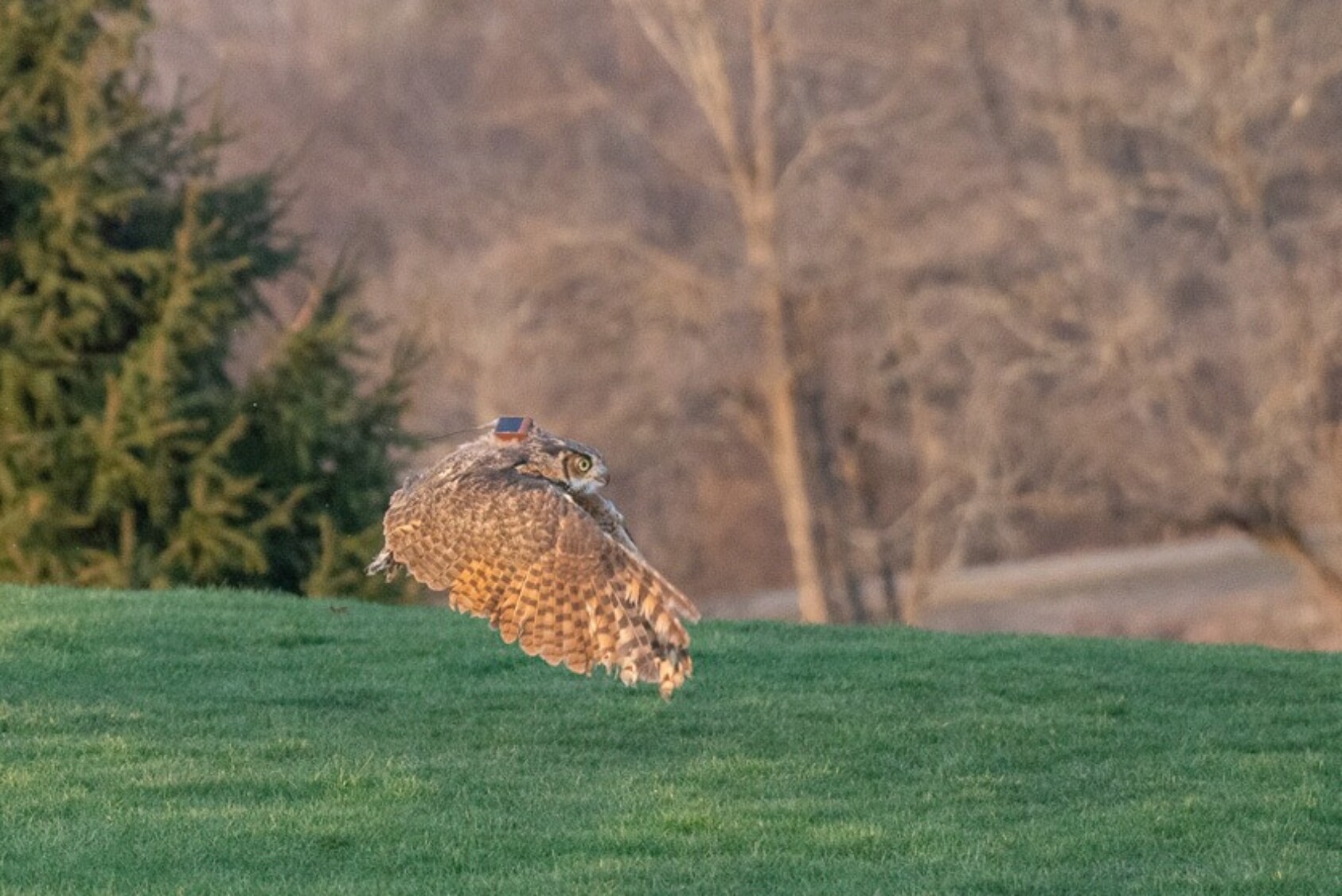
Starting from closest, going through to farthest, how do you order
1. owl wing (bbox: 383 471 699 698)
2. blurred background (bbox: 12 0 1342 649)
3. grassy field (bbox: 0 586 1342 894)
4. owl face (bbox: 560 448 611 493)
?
owl wing (bbox: 383 471 699 698), owl face (bbox: 560 448 611 493), grassy field (bbox: 0 586 1342 894), blurred background (bbox: 12 0 1342 649)

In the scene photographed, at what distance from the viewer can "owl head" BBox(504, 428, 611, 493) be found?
Result: 7133 mm

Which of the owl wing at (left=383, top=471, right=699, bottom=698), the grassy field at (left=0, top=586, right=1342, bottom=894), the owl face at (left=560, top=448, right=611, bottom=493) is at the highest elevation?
the owl face at (left=560, top=448, right=611, bottom=493)

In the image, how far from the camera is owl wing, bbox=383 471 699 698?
694cm

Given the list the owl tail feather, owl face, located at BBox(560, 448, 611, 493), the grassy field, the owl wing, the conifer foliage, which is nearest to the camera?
the owl wing

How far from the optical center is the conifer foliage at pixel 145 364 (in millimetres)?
19344

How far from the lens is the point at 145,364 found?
19297 millimetres

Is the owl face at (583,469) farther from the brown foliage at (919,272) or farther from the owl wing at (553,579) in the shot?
the brown foliage at (919,272)

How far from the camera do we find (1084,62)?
26.3 meters

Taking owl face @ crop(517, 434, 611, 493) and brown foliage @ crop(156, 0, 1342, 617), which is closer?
owl face @ crop(517, 434, 611, 493)

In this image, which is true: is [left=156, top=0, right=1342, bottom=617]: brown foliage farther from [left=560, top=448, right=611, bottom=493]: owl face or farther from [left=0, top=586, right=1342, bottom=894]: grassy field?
[left=560, top=448, right=611, bottom=493]: owl face

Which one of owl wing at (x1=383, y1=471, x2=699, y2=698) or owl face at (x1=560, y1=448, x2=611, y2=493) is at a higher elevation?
owl face at (x1=560, y1=448, x2=611, y2=493)

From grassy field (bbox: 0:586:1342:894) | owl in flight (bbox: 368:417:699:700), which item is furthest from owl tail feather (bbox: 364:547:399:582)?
grassy field (bbox: 0:586:1342:894)

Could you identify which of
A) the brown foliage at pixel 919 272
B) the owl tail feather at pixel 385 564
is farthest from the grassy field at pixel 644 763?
the brown foliage at pixel 919 272

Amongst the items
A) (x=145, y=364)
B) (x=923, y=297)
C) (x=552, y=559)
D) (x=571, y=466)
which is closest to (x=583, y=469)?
(x=571, y=466)
